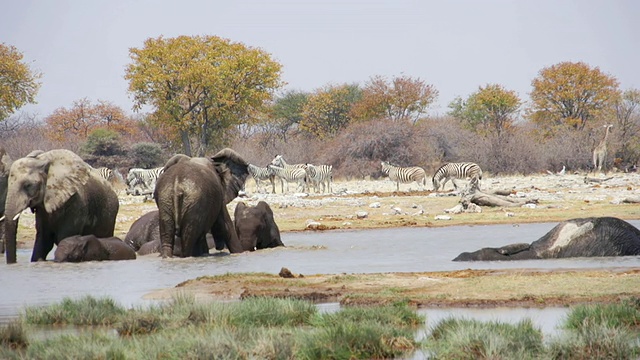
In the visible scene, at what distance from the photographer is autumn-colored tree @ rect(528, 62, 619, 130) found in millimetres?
64875

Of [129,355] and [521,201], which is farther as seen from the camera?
[521,201]

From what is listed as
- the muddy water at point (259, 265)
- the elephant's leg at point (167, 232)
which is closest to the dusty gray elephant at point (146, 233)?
the muddy water at point (259, 265)

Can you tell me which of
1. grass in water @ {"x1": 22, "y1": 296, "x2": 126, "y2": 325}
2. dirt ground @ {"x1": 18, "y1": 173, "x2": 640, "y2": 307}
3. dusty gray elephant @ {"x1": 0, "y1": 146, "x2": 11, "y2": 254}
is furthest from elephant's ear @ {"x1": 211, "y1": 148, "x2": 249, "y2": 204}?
grass in water @ {"x1": 22, "y1": 296, "x2": 126, "y2": 325}

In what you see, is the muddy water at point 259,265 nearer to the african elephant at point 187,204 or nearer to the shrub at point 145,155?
the african elephant at point 187,204

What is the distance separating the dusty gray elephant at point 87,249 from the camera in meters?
15.5

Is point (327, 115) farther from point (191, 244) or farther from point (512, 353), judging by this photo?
point (512, 353)

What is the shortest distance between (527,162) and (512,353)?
42.3 meters

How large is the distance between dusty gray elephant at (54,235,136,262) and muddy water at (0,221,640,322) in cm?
24

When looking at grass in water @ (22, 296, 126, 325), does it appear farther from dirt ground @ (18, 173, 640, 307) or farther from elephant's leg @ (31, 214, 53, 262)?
elephant's leg @ (31, 214, 53, 262)

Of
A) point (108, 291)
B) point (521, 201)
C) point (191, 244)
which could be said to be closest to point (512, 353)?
point (108, 291)

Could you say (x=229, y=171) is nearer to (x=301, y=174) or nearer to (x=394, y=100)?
(x=301, y=174)

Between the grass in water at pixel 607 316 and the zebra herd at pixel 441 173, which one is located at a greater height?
the zebra herd at pixel 441 173

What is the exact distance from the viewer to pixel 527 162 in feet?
159

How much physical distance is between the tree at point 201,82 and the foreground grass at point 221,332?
47467 mm
